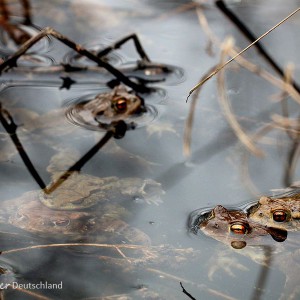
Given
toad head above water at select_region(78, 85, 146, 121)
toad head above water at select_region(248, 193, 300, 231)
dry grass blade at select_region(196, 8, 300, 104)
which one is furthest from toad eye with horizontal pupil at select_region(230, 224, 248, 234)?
dry grass blade at select_region(196, 8, 300, 104)

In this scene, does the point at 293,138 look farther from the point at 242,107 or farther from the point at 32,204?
the point at 32,204

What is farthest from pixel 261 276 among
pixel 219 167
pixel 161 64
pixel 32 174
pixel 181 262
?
pixel 161 64

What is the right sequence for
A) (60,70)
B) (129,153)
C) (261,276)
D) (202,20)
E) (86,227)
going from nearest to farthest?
(261,276)
(86,227)
(129,153)
(60,70)
(202,20)

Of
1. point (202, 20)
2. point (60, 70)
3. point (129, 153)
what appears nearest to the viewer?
point (129, 153)

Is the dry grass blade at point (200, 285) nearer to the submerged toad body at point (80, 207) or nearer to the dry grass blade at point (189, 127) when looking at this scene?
the submerged toad body at point (80, 207)

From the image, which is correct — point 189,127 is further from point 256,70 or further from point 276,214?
point 276,214

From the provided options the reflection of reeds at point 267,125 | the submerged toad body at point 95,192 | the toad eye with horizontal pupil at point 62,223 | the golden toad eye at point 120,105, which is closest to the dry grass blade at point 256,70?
the reflection of reeds at point 267,125

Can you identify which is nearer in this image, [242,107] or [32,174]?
[32,174]
